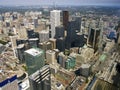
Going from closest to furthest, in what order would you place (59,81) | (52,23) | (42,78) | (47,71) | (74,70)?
1. (42,78)
2. (47,71)
3. (59,81)
4. (74,70)
5. (52,23)

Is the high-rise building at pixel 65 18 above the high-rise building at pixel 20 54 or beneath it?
above

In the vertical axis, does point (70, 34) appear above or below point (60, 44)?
above

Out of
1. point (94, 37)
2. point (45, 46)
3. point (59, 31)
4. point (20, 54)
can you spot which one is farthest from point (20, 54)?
point (94, 37)

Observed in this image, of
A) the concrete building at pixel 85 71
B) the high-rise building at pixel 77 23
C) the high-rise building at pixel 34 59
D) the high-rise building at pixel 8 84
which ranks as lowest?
the concrete building at pixel 85 71

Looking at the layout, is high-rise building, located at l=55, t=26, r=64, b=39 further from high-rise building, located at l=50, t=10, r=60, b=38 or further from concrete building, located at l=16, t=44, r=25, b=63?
concrete building, located at l=16, t=44, r=25, b=63

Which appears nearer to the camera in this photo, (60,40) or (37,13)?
(60,40)

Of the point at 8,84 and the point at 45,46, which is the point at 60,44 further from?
the point at 8,84

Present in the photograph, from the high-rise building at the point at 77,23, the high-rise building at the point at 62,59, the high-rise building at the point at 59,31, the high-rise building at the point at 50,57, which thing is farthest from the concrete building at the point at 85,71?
the high-rise building at the point at 77,23

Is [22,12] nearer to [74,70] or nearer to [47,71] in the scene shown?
[74,70]

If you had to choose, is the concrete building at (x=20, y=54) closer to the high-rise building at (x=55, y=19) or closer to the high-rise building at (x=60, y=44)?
the high-rise building at (x=60, y=44)

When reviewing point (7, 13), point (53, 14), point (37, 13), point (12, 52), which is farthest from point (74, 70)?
point (7, 13)

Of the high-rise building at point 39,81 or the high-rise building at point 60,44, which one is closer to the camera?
the high-rise building at point 39,81
